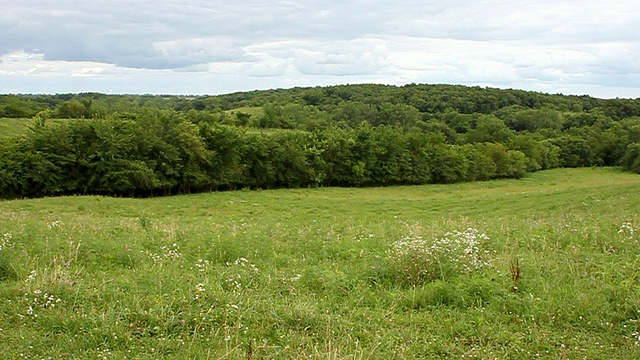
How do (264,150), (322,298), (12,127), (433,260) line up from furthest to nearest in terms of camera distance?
(12,127)
(264,150)
(433,260)
(322,298)

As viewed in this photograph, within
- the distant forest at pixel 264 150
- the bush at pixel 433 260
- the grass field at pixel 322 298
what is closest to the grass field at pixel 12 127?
the distant forest at pixel 264 150

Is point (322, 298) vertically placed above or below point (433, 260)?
below

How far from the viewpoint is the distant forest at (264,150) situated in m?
A: 42.2

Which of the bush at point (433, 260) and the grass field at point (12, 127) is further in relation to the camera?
the grass field at point (12, 127)

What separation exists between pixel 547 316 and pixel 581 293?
775 millimetres

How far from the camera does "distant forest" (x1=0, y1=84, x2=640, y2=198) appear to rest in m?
42.2

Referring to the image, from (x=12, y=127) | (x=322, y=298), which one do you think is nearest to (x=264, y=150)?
(x=12, y=127)


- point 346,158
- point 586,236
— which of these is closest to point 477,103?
point 346,158

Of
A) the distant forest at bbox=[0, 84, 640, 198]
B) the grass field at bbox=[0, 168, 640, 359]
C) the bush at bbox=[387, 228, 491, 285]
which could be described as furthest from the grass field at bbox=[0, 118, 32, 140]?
the bush at bbox=[387, 228, 491, 285]

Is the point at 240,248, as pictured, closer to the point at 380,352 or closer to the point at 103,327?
the point at 103,327

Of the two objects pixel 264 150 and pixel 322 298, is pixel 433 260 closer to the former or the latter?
pixel 322 298

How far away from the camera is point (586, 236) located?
8703 millimetres

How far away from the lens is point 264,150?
51.9m

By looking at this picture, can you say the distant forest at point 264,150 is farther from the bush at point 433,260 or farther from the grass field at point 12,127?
the bush at point 433,260
